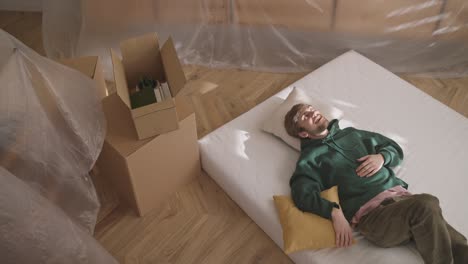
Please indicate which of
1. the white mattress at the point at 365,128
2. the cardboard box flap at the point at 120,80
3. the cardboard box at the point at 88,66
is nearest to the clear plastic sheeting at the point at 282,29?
the white mattress at the point at 365,128

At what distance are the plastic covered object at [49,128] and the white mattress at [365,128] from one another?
54cm

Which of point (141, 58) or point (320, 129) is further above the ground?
point (141, 58)

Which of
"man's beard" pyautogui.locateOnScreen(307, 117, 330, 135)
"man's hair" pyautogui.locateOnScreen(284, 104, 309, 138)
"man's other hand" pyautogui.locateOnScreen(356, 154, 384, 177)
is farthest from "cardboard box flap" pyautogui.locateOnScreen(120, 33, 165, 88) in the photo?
"man's other hand" pyautogui.locateOnScreen(356, 154, 384, 177)

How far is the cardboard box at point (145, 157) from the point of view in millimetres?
1584

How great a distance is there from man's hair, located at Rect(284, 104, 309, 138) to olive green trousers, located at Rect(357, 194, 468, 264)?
0.43m

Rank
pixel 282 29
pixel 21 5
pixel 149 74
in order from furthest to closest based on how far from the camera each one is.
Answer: pixel 21 5 < pixel 282 29 < pixel 149 74

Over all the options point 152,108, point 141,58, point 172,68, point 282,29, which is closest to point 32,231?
point 152,108

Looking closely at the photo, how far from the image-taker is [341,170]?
1646 millimetres

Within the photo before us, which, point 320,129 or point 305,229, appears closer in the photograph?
point 305,229

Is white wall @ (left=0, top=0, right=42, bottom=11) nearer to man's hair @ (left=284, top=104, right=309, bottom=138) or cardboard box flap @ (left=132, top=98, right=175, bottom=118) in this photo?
cardboard box flap @ (left=132, top=98, right=175, bottom=118)

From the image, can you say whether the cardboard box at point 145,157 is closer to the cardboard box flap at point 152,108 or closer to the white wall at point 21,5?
the cardboard box flap at point 152,108

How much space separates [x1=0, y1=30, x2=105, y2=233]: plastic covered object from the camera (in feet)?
3.89

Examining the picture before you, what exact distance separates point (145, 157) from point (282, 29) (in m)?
1.10

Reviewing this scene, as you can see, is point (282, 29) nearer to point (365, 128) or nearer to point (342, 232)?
point (365, 128)
